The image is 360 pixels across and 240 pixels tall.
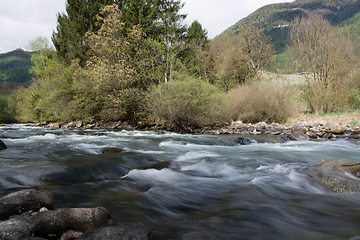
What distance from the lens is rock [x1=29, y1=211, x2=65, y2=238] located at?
7.38 ft

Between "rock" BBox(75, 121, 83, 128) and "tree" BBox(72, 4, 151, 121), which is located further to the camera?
"rock" BBox(75, 121, 83, 128)

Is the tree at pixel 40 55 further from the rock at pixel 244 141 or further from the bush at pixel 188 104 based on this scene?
the rock at pixel 244 141

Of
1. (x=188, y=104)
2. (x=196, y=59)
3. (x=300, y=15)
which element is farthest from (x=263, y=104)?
(x=300, y=15)

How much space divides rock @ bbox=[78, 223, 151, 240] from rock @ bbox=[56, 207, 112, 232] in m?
0.24

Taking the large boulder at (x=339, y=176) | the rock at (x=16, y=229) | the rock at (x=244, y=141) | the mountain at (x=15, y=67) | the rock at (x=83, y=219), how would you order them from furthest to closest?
the mountain at (x=15, y=67) < the rock at (x=244, y=141) < the large boulder at (x=339, y=176) < the rock at (x=83, y=219) < the rock at (x=16, y=229)

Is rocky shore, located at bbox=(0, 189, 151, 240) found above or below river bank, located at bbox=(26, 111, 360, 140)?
above

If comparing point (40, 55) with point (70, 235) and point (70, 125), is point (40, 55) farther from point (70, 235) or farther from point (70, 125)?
point (70, 235)

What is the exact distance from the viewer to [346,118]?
1521 cm

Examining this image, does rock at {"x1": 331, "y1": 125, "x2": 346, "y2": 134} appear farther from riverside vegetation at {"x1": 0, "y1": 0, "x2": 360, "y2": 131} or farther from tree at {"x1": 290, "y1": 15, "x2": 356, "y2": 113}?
tree at {"x1": 290, "y1": 15, "x2": 356, "y2": 113}

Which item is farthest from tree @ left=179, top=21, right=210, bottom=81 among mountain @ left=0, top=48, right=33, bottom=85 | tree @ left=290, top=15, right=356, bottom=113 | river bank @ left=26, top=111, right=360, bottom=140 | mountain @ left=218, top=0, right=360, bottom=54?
mountain @ left=218, top=0, right=360, bottom=54

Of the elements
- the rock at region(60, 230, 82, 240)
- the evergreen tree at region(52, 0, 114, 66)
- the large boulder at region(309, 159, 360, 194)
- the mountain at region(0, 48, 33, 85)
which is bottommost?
the large boulder at region(309, 159, 360, 194)

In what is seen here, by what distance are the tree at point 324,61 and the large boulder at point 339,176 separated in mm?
16533

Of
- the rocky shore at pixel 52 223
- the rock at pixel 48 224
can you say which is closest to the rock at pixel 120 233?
the rocky shore at pixel 52 223

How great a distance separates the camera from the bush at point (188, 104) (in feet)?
53.4
